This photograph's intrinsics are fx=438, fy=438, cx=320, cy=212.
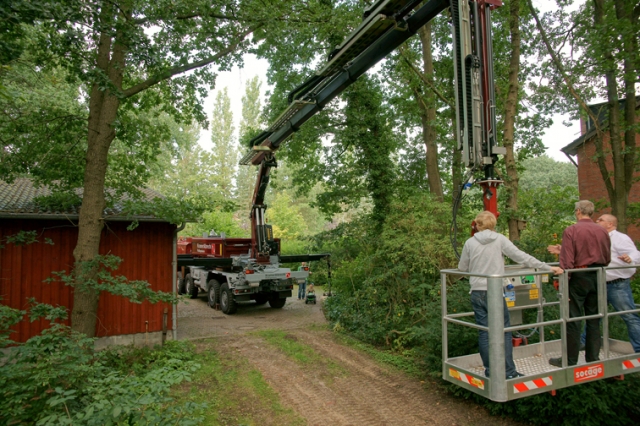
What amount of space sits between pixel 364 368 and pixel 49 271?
6764mm

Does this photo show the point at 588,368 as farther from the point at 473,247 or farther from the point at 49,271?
the point at 49,271

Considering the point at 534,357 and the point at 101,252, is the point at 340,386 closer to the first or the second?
the point at 534,357

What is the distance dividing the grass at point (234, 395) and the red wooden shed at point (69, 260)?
202 centimetres

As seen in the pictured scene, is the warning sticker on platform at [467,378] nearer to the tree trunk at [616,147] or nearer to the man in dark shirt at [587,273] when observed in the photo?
the man in dark shirt at [587,273]

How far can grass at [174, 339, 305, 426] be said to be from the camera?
20.1 feet

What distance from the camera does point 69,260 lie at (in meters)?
9.34

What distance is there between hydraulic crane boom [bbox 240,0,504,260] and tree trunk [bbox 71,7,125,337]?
3.86m

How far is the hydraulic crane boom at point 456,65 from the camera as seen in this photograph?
203 inches

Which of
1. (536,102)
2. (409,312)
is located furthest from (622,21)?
(409,312)

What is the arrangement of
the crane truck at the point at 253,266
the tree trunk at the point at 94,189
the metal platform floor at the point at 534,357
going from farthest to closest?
1. the crane truck at the point at 253,266
2. the tree trunk at the point at 94,189
3. the metal platform floor at the point at 534,357

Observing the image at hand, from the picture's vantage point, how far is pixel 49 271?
9.12 m

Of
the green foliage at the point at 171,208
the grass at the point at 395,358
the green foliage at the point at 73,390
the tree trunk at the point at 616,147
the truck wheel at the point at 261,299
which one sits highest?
the tree trunk at the point at 616,147

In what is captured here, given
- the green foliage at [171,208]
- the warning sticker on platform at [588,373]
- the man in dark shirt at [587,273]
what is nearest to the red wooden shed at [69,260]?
the green foliage at [171,208]

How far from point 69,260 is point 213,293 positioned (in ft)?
20.1
